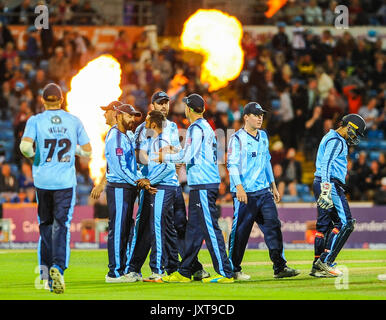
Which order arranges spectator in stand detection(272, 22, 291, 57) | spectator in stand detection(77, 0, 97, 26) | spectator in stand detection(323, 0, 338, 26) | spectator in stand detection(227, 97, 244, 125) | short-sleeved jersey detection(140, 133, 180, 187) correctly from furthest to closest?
spectator in stand detection(323, 0, 338, 26) → spectator in stand detection(77, 0, 97, 26) → spectator in stand detection(272, 22, 291, 57) → spectator in stand detection(227, 97, 244, 125) → short-sleeved jersey detection(140, 133, 180, 187)

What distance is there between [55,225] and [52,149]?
931 mm

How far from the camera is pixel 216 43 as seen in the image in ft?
91.4

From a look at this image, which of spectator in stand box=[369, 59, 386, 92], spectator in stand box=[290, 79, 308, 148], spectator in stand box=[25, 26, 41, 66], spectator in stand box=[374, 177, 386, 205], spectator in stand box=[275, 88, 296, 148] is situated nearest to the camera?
spectator in stand box=[374, 177, 386, 205]

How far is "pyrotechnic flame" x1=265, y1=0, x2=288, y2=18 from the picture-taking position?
29.9 m

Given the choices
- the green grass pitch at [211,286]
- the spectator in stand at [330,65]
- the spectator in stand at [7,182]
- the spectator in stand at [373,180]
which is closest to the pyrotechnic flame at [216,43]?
the spectator in stand at [330,65]

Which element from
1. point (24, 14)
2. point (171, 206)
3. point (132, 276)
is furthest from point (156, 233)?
point (24, 14)

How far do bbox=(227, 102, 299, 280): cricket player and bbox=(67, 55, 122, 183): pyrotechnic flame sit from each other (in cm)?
1073

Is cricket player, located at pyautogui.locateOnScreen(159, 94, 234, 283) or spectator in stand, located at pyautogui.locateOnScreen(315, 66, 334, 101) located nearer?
cricket player, located at pyautogui.locateOnScreen(159, 94, 234, 283)

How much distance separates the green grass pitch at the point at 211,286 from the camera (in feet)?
35.1

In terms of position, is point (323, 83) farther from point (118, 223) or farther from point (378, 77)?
point (118, 223)

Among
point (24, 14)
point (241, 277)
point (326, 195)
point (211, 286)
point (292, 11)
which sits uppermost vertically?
point (292, 11)

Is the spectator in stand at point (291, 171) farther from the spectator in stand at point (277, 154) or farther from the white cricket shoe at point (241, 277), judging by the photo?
the white cricket shoe at point (241, 277)

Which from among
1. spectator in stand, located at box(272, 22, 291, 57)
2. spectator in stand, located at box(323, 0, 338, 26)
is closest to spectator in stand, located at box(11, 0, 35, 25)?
spectator in stand, located at box(272, 22, 291, 57)

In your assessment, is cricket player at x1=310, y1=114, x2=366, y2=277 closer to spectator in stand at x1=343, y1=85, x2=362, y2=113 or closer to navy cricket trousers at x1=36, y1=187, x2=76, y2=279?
navy cricket trousers at x1=36, y1=187, x2=76, y2=279
